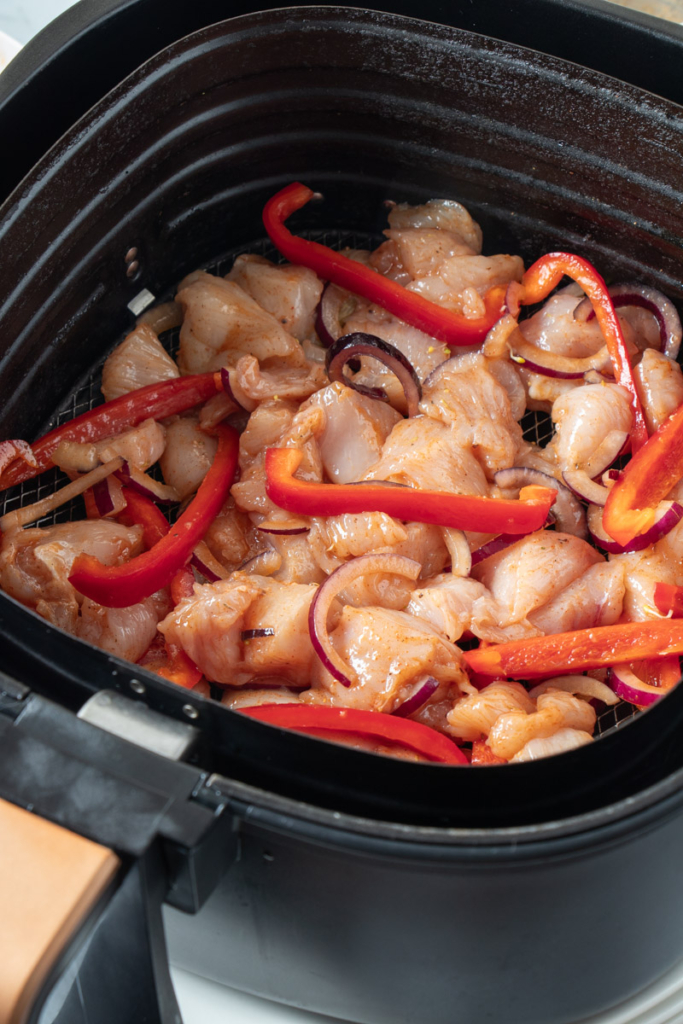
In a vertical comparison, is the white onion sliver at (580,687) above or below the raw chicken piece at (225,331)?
below

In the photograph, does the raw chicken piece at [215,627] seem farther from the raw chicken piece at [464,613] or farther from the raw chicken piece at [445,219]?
the raw chicken piece at [445,219]

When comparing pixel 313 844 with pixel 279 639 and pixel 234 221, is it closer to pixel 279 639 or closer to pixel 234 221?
pixel 279 639

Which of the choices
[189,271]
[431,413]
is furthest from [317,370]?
[189,271]

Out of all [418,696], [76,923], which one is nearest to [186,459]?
[418,696]

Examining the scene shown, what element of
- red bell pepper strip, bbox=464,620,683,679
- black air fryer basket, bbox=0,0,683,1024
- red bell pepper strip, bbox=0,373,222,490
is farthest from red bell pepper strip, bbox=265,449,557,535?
black air fryer basket, bbox=0,0,683,1024

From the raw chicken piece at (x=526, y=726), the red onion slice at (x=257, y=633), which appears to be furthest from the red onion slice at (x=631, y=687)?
the red onion slice at (x=257, y=633)
